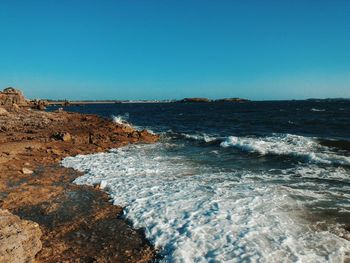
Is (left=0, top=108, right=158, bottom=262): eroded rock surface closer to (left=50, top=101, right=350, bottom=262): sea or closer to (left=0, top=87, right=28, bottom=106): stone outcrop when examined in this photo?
(left=50, top=101, right=350, bottom=262): sea

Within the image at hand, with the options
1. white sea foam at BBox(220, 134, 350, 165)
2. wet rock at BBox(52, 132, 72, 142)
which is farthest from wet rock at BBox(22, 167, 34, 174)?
white sea foam at BBox(220, 134, 350, 165)

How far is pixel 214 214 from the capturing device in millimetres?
7609

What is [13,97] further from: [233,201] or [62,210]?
[233,201]

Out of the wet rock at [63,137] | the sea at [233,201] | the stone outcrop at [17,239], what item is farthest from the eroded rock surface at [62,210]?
the wet rock at [63,137]

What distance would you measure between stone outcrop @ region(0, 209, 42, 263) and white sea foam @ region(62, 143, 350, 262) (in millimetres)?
2077

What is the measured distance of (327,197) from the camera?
355 inches

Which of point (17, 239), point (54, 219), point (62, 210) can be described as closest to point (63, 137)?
point (62, 210)

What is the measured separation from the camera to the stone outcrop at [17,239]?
5.31 metres

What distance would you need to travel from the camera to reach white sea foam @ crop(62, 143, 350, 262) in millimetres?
5863

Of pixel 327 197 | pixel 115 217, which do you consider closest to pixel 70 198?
pixel 115 217

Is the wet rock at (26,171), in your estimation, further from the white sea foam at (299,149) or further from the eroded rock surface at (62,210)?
the white sea foam at (299,149)

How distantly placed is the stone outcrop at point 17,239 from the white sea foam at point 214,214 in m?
2.08

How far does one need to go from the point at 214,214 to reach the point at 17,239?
4067 millimetres

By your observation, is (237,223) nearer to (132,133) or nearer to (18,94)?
(132,133)
